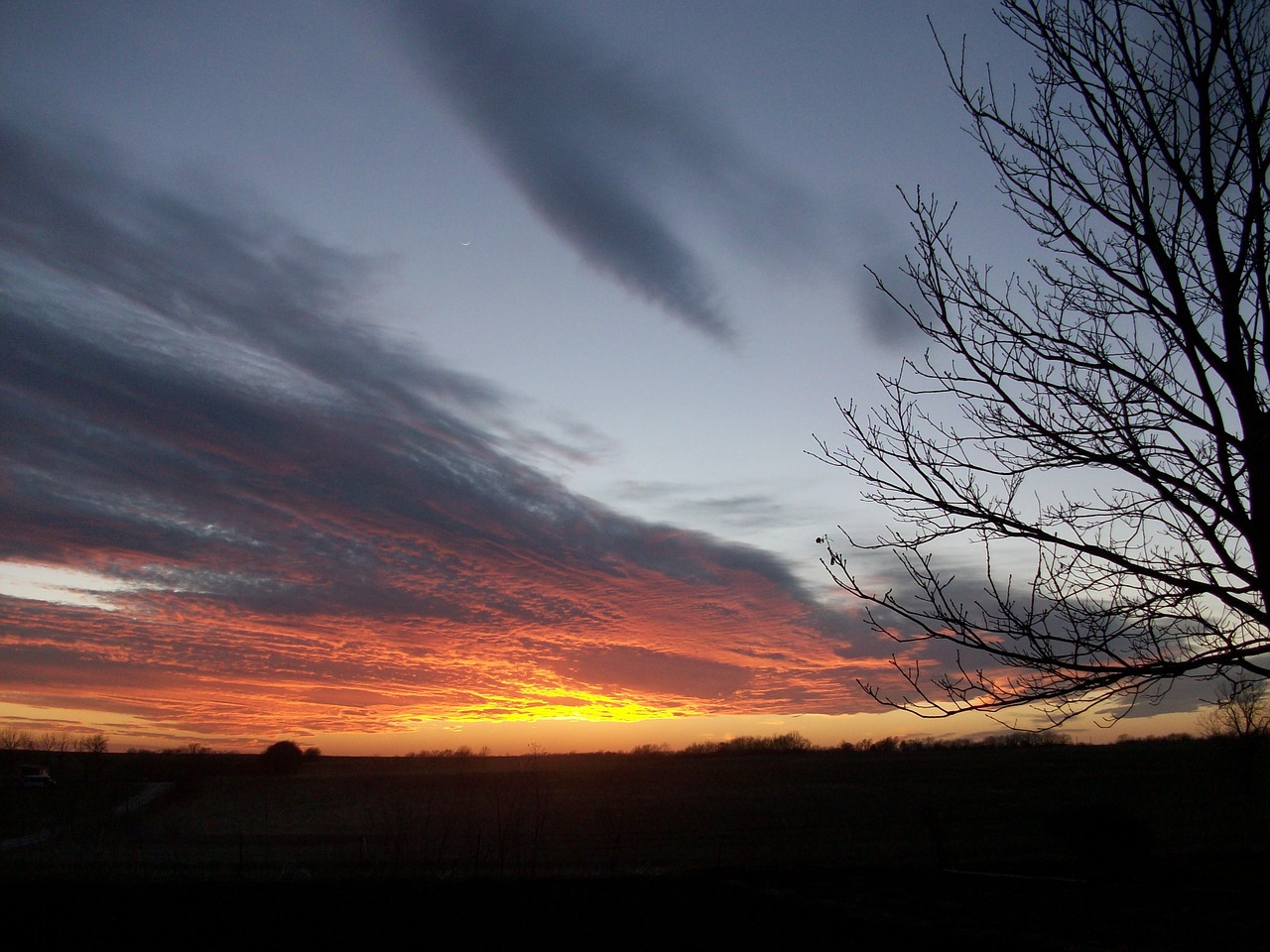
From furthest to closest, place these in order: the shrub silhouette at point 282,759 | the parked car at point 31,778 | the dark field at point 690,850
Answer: the shrub silhouette at point 282,759 → the parked car at point 31,778 → the dark field at point 690,850

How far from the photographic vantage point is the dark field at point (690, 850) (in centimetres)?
1095

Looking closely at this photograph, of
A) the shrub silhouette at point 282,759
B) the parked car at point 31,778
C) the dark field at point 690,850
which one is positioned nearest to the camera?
the dark field at point 690,850

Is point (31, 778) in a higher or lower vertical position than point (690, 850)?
lower

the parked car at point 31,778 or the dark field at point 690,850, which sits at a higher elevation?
the dark field at point 690,850

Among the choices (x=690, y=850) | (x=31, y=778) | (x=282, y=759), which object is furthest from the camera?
(x=282, y=759)

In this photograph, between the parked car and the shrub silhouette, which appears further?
the shrub silhouette

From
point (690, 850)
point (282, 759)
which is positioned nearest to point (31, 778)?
point (282, 759)

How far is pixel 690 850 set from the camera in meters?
29.1

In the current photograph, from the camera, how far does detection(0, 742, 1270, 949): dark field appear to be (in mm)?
10953

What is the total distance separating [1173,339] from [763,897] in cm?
1054

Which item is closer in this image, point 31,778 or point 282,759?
point 31,778

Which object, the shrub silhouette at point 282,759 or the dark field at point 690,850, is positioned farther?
the shrub silhouette at point 282,759

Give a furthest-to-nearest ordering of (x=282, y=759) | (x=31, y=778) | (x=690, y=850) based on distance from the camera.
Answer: (x=282, y=759) → (x=31, y=778) → (x=690, y=850)

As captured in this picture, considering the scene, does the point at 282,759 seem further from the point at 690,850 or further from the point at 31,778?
the point at 690,850
